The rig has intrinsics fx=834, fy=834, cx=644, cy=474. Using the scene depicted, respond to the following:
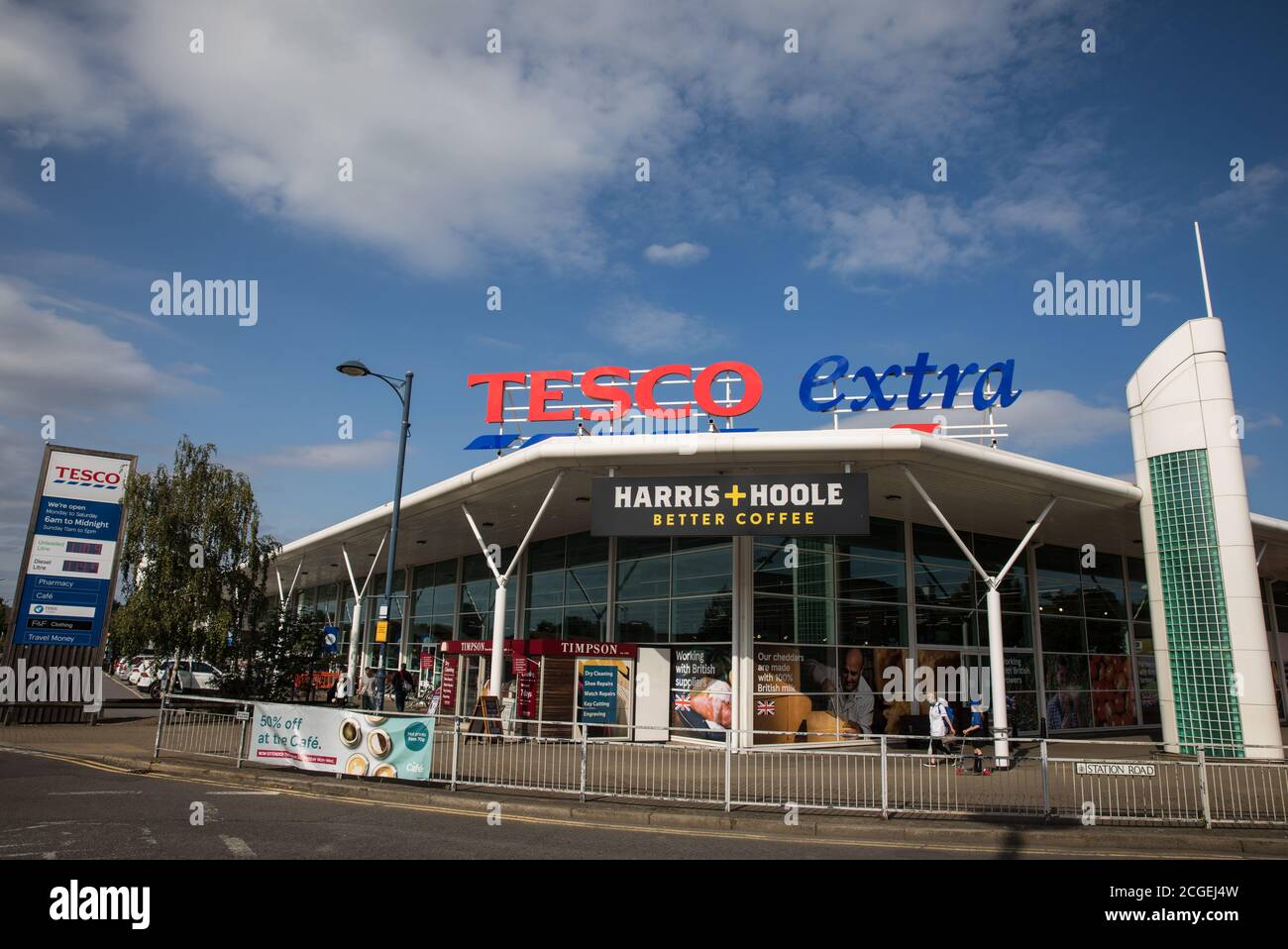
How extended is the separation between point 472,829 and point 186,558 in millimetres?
18095

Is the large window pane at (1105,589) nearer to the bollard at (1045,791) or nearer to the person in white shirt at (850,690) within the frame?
the person in white shirt at (850,690)

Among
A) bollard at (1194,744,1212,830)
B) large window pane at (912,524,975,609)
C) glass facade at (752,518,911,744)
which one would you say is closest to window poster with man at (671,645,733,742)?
glass facade at (752,518,911,744)

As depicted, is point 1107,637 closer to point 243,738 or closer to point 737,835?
point 737,835

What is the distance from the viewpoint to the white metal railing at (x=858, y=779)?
1077 cm

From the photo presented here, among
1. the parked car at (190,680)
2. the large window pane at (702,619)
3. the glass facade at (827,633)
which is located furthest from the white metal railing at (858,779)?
the parked car at (190,680)

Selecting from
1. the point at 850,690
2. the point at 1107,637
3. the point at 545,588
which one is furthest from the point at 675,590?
the point at 1107,637

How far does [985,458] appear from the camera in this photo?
55.9ft

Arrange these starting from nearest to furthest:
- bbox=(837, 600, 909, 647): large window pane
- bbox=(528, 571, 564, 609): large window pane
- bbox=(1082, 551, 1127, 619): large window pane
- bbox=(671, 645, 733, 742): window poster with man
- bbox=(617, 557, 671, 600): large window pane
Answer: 1. bbox=(671, 645, 733, 742): window poster with man
2. bbox=(837, 600, 909, 647): large window pane
3. bbox=(617, 557, 671, 600): large window pane
4. bbox=(528, 571, 564, 609): large window pane
5. bbox=(1082, 551, 1127, 619): large window pane

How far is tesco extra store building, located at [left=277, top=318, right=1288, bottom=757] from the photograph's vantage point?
1680cm

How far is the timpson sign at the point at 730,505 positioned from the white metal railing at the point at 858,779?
14.0ft

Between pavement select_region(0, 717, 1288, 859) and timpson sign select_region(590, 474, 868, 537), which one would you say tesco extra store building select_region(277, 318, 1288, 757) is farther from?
pavement select_region(0, 717, 1288, 859)

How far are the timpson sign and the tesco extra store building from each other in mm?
43
